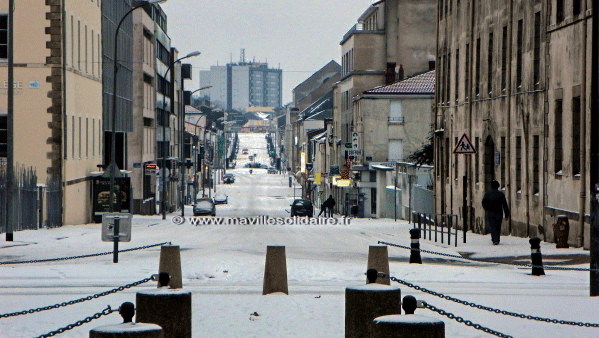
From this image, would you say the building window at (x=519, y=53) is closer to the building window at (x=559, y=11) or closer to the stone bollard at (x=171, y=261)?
the building window at (x=559, y=11)

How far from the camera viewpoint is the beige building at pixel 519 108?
3022cm

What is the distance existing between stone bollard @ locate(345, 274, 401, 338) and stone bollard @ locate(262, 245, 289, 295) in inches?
195

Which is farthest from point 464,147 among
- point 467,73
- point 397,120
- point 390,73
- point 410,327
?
point 390,73

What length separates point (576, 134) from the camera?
3020 centimetres

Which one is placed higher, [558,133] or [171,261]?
[558,133]

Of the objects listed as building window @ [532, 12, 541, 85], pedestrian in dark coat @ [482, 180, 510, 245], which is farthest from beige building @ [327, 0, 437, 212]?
pedestrian in dark coat @ [482, 180, 510, 245]

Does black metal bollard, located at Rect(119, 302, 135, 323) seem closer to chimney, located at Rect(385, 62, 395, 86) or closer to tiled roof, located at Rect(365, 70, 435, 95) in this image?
tiled roof, located at Rect(365, 70, 435, 95)

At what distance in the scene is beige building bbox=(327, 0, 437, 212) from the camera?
9444cm

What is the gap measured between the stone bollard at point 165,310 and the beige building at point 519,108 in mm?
18011

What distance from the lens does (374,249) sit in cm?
1736

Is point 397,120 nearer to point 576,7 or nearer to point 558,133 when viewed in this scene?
point 558,133

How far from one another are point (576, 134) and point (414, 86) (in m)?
54.8

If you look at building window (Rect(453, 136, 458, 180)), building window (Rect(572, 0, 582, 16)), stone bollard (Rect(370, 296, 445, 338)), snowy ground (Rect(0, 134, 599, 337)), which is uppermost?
building window (Rect(572, 0, 582, 16))

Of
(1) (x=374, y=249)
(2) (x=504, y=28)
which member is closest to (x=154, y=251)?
(1) (x=374, y=249)
